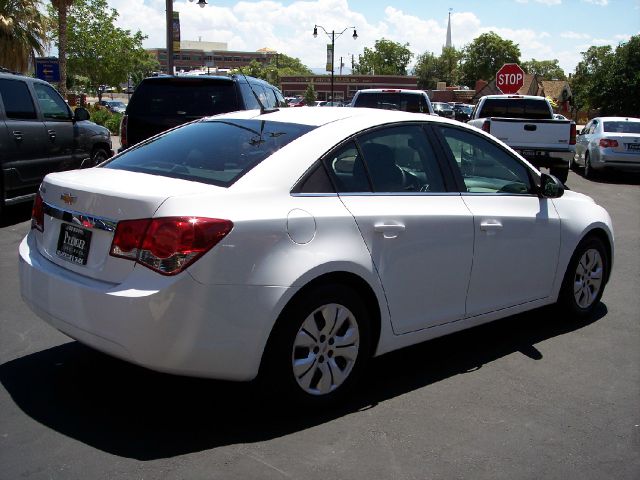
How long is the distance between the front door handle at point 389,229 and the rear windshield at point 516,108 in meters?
13.8

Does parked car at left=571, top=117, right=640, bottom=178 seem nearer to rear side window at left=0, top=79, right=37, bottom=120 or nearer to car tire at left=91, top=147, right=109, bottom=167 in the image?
car tire at left=91, top=147, right=109, bottom=167

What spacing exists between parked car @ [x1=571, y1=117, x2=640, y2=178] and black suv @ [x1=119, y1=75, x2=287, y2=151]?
10.6 meters

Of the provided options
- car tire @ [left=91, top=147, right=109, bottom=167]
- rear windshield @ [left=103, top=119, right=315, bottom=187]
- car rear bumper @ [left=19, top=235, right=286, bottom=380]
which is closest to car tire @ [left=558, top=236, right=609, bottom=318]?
rear windshield @ [left=103, top=119, right=315, bottom=187]

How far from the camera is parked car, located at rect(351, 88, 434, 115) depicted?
15.4m

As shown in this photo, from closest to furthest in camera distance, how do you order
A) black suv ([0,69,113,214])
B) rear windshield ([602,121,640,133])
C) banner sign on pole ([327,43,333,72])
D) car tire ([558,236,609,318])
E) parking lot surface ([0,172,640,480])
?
parking lot surface ([0,172,640,480]), car tire ([558,236,609,318]), black suv ([0,69,113,214]), rear windshield ([602,121,640,133]), banner sign on pole ([327,43,333,72])

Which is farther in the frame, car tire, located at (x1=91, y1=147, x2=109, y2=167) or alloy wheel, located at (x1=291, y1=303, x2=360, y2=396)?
car tire, located at (x1=91, y1=147, x2=109, y2=167)

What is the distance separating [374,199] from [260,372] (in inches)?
48.3

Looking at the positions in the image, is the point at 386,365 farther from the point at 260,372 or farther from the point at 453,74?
the point at 453,74

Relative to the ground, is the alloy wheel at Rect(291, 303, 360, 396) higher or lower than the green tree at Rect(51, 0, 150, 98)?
lower

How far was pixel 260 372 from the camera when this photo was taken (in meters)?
3.70

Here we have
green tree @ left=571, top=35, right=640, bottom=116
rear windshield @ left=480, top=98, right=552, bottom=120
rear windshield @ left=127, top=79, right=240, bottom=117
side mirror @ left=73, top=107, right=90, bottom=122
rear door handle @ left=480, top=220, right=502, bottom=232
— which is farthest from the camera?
green tree @ left=571, top=35, right=640, bottom=116

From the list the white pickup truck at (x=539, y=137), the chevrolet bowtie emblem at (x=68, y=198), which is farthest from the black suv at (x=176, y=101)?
the white pickup truck at (x=539, y=137)

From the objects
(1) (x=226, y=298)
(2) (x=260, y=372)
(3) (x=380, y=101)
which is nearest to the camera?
(1) (x=226, y=298)

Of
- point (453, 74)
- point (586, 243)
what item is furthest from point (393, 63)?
point (586, 243)
